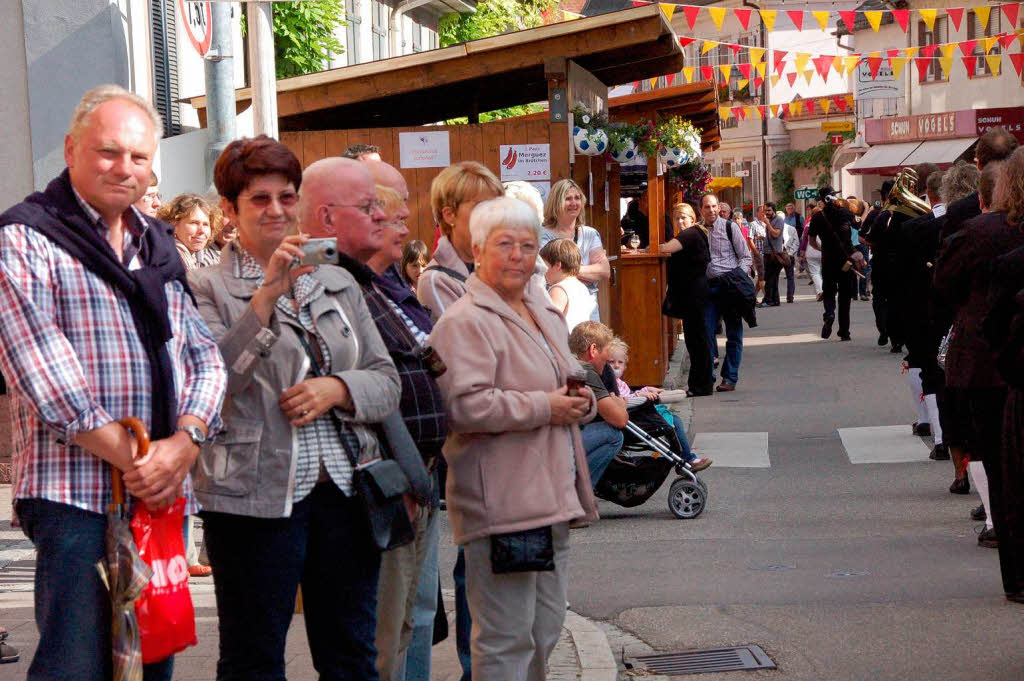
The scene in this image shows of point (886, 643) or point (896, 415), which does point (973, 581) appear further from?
point (896, 415)

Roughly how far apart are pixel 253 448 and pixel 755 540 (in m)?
5.57

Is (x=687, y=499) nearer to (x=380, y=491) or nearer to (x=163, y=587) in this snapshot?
(x=380, y=491)

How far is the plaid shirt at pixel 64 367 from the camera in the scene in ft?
11.5

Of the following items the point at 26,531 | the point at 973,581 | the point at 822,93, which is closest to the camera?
the point at 26,531

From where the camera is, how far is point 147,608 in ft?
12.0

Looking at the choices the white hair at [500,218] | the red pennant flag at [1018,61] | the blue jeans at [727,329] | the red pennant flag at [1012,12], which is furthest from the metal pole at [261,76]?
the red pennant flag at [1012,12]

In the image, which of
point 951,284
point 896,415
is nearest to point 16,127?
point 951,284

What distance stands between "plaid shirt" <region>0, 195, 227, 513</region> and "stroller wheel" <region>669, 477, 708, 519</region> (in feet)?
20.6

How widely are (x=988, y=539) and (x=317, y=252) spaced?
5771 millimetres

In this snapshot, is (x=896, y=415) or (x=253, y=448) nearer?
(x=253, y=448)

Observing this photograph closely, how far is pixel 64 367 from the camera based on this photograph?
11.6 feet

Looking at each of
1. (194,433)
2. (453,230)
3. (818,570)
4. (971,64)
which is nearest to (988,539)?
(818,570)

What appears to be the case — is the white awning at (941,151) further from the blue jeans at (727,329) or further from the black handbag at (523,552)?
the black handbag at (523,552)

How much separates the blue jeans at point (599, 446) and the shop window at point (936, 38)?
41456 mm
